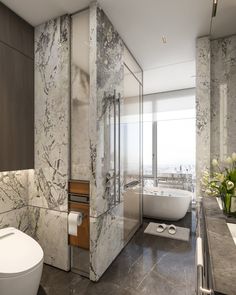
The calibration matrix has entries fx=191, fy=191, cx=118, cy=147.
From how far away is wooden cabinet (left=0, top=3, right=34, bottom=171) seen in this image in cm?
195

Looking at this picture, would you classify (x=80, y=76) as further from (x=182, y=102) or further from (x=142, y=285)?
(x=182, y=102)

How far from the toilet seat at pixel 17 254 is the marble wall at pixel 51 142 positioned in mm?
442

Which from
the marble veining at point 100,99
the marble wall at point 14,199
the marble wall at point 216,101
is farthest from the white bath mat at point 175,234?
the marble wall at point 14,199

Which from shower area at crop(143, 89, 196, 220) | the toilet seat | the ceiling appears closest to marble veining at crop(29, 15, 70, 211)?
the ceiling

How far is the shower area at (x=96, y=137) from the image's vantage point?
1977 mm

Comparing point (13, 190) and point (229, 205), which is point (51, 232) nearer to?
point (13, 190)

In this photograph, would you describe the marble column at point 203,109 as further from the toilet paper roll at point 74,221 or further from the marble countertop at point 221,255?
the toilet paper roll at point 74,221

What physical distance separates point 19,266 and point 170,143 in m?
4.03

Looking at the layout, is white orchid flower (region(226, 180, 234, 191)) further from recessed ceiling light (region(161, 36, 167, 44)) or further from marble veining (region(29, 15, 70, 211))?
recessed ceiling light (region(161, 36, 167, 44))

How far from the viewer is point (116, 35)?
7.98 feet

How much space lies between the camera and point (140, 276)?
212cm

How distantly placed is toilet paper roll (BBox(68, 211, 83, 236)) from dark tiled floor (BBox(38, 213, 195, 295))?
51cm

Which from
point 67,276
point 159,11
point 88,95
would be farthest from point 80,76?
point 67,276

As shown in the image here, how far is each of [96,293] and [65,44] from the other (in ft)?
8.64
